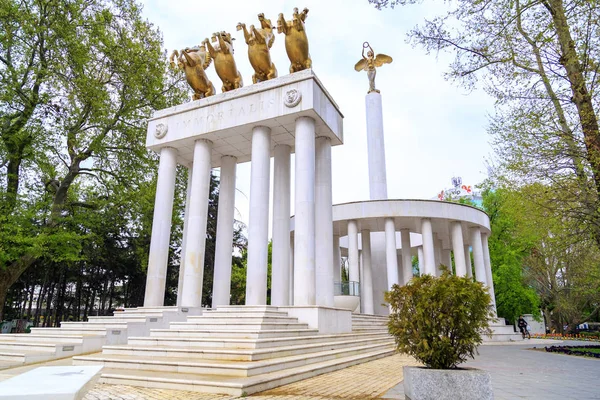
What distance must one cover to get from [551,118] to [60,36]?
2196 centimetres

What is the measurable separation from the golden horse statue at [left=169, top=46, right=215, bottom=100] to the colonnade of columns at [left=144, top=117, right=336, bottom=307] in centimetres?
A: 285

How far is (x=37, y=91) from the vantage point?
20047mm

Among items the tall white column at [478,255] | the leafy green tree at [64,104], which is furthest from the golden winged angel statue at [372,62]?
the leafy green tree at [64,104]

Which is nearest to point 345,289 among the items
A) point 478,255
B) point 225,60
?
point 478,255

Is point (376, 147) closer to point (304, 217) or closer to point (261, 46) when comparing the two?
point (261, 46)

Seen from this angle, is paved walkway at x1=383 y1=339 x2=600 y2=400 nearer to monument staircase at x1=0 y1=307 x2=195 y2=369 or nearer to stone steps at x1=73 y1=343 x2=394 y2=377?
stone steps at x1=73 y1=343 x2=394 y2=377

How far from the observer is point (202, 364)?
7.63 m

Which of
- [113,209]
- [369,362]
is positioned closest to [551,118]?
[369,362]

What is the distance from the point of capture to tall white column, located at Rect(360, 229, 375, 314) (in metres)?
26.5

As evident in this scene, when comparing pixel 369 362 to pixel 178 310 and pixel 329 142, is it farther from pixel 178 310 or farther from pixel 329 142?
pixel 329 142

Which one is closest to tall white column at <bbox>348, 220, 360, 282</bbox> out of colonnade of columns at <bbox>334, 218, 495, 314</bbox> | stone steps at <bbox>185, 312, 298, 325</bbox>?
colonnade of columns at <bbox>334, 218, 495, 314</bbox>

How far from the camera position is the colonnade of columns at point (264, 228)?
45.9ft

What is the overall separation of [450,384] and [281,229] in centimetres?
1136

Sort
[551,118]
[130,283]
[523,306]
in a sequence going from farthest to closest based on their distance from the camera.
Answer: [130,283]
[523,306]
[551,118]
